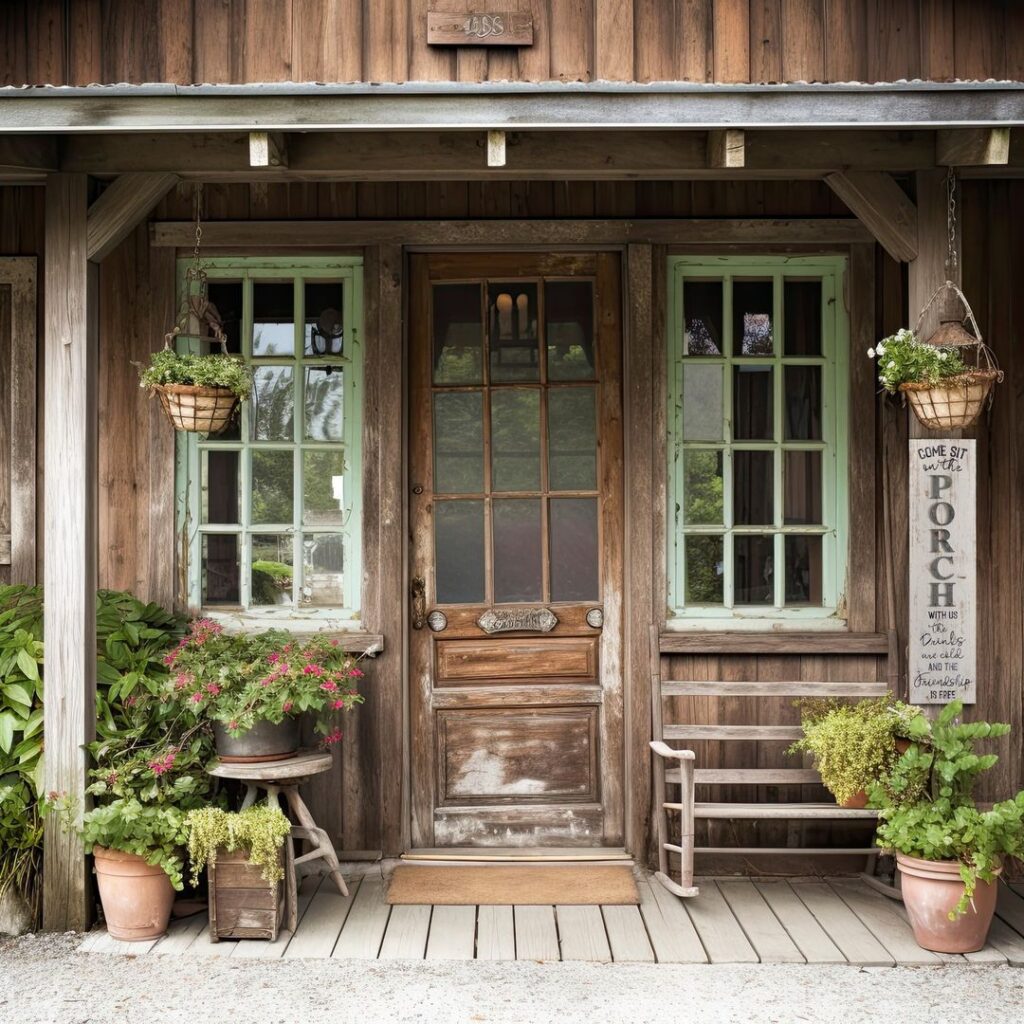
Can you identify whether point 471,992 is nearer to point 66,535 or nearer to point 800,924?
point 800,924

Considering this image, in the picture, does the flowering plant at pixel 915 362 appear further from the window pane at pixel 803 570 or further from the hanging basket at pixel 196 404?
the hanging basket at pixel 196 404

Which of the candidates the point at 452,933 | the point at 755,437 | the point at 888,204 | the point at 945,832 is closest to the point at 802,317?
the point at 755,437

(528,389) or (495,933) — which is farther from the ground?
(528,389)

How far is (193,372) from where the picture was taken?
12.8 feet

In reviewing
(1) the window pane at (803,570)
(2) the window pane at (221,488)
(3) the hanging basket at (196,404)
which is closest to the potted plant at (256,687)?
(2) the window pane at (221,488)

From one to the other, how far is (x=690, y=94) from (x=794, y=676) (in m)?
2.50

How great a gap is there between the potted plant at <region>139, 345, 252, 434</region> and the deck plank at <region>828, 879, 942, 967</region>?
307 centimetres

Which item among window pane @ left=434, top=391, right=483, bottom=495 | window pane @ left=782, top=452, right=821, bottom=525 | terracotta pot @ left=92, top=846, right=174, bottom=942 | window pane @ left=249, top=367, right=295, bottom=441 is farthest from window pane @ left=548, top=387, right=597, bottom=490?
terracotta pot @ left=92, top=846, right=174, bottom=942

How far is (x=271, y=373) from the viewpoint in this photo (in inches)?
193

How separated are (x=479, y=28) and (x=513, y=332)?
1.29 metres

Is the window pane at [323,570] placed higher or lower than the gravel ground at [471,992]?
higher

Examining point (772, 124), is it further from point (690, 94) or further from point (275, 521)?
point (275, 521)

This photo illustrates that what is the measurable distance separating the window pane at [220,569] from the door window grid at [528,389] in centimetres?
90

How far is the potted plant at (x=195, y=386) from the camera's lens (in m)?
3.90
